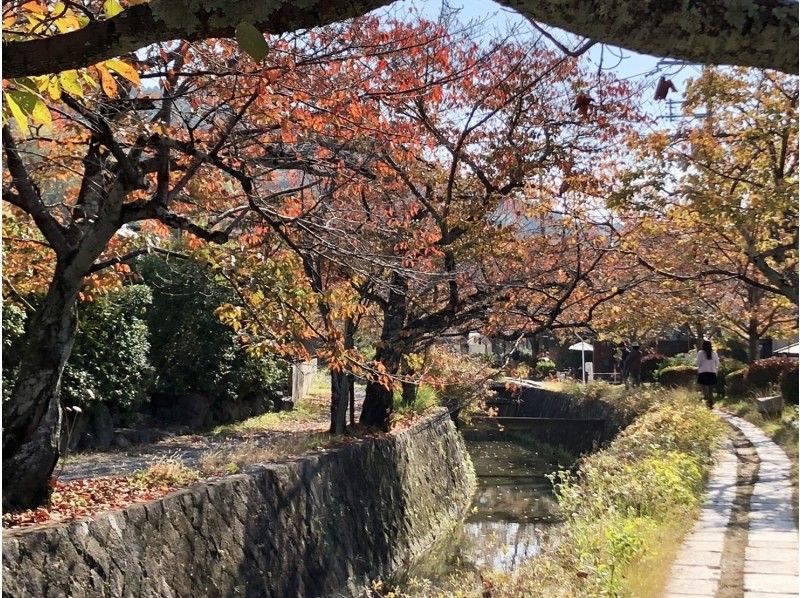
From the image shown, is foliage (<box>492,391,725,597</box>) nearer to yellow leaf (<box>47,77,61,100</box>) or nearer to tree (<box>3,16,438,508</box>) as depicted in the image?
tree (<box>3,16,438,508</box>)

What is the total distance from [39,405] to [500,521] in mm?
10170

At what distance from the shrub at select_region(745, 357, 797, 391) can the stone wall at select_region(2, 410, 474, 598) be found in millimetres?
9776

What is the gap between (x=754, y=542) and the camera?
6723 mm

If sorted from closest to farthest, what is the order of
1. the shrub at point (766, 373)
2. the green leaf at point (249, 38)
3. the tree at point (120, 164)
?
1. the green leaf at point (249, 38)
2. the tree at point (120, 164)
3. the shrub at point (766, 373)

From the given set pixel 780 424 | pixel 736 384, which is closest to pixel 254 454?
pixel 780 424

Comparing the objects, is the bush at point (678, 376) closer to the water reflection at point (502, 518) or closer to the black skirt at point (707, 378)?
the water reflection at point (502, 518)

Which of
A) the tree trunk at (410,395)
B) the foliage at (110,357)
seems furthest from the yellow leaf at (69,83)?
the tree trunk at (410,395)

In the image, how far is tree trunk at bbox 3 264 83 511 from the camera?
251 inches

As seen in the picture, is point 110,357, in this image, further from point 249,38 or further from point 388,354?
point 249,38

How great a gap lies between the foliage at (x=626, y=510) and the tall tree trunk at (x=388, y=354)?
136 inches

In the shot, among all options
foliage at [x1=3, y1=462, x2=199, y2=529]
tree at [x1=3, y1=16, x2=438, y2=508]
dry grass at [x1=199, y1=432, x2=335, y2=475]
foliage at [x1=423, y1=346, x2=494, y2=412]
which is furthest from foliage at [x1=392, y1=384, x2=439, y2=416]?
tree at [x1=3, y1=16, x2=438, y2=508]

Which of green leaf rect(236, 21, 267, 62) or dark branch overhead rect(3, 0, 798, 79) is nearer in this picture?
dark branch overhead rect(3, 0, 798, 79)

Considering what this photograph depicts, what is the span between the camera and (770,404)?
645 inches

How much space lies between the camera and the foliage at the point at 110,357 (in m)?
12.5
